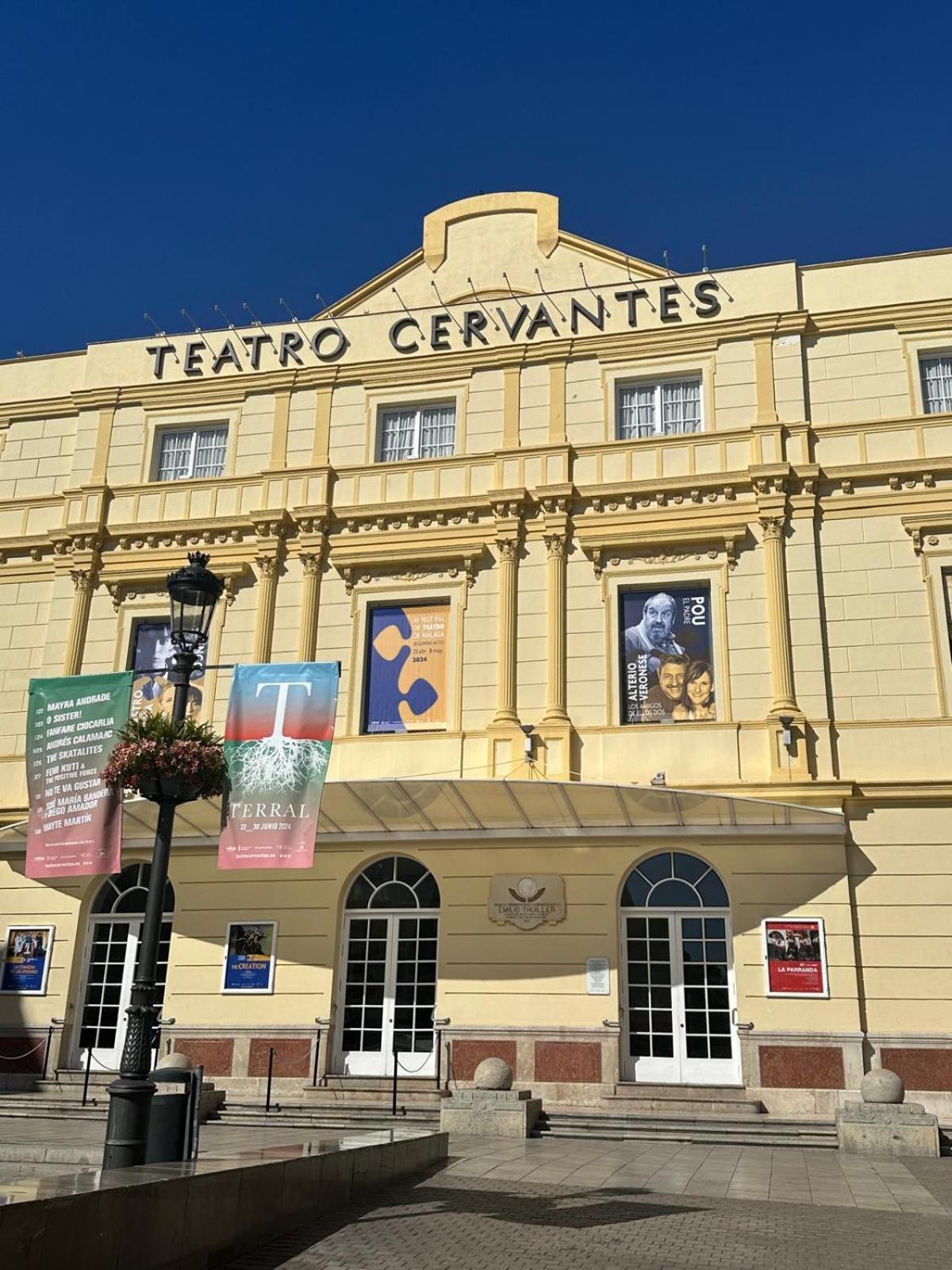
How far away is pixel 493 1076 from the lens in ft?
47.3

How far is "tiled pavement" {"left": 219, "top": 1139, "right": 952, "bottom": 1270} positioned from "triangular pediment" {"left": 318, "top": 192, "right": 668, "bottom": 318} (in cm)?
1547

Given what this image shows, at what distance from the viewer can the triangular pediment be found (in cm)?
2203

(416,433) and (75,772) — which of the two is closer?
(75,772)

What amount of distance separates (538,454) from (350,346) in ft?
15.5

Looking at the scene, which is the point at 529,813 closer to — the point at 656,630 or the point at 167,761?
the point at 656,630

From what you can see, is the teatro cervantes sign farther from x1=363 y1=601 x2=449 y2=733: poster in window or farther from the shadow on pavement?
the shadow on pavement

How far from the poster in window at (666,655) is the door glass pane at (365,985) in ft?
17.4

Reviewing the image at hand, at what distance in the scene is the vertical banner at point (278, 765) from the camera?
15.4 metres

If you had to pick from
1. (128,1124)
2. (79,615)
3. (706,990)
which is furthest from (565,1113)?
(79,615)

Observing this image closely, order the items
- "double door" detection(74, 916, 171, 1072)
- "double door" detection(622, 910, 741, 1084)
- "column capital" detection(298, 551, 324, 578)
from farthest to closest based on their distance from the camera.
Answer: "column capital" detection(298, 551, 324, 578) → "double door" detection(74, 916, 171, 1072) → "double door" detection(622, 910, 741, 1084)

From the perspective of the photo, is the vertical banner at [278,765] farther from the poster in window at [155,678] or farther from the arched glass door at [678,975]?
the arched glass door at [678,975]

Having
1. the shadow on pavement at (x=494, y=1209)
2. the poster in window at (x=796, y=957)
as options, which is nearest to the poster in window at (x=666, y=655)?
the poster in window at (x=796, y=957)

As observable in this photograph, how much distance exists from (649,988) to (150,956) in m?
10.3

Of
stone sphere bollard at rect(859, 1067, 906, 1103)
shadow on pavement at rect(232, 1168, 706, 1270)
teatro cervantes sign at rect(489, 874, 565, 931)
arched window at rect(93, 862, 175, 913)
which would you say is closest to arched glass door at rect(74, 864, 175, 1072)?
arched window at rect(93, 862, 175, 913)
